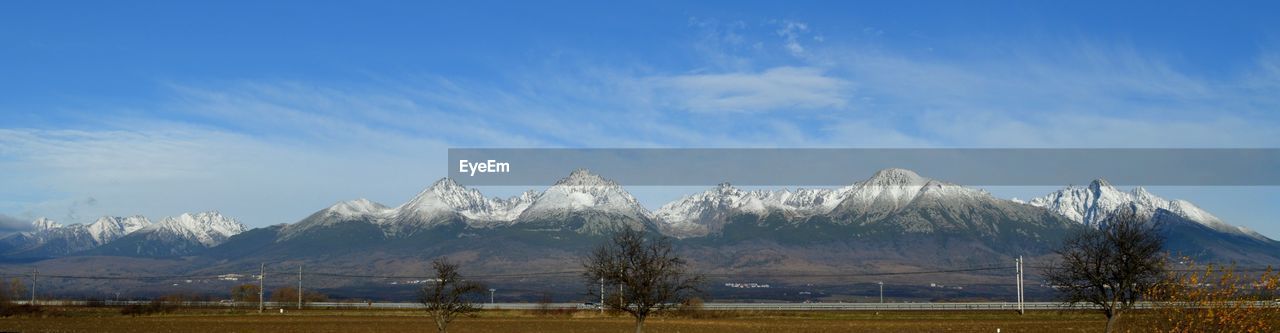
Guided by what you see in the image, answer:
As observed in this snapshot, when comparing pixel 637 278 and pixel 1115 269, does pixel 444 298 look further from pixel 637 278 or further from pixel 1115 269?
pixel 1115 269

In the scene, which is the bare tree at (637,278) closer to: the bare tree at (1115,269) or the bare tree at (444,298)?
the bare tree at (444,298)

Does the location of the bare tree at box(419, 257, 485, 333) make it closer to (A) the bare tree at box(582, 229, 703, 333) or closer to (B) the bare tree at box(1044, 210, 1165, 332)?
(A) the bare tree at box(582, 229, 703, 333)

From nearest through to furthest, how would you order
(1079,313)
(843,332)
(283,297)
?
1. (843,332)
2. (1079,313)
3. (283,297)

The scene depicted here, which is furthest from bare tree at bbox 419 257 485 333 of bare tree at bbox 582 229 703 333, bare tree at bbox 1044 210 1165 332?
bare tree at bbox 1044 210 1165 332

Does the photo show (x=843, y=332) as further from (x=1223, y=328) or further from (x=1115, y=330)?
(x=1223, y=328)

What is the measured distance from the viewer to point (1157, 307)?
2006cm

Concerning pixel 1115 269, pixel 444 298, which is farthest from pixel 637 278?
pixel 1115 269

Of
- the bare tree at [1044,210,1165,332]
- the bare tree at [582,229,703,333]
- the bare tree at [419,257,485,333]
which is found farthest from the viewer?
the bare tree at [419,257,485,333]

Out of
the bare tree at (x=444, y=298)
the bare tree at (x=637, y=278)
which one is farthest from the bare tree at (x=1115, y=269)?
the bare tree at (x=444, y=298)

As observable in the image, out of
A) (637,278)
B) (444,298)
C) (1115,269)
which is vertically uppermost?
(1115,269)

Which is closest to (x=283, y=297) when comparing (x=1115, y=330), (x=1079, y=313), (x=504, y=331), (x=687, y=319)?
(x=687, y=319)

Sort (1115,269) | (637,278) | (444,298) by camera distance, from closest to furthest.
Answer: (1115,269) → (637,278) → (444,298)

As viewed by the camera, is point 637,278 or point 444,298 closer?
point 637,278

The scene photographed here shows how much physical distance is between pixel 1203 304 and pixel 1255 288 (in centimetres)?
90
